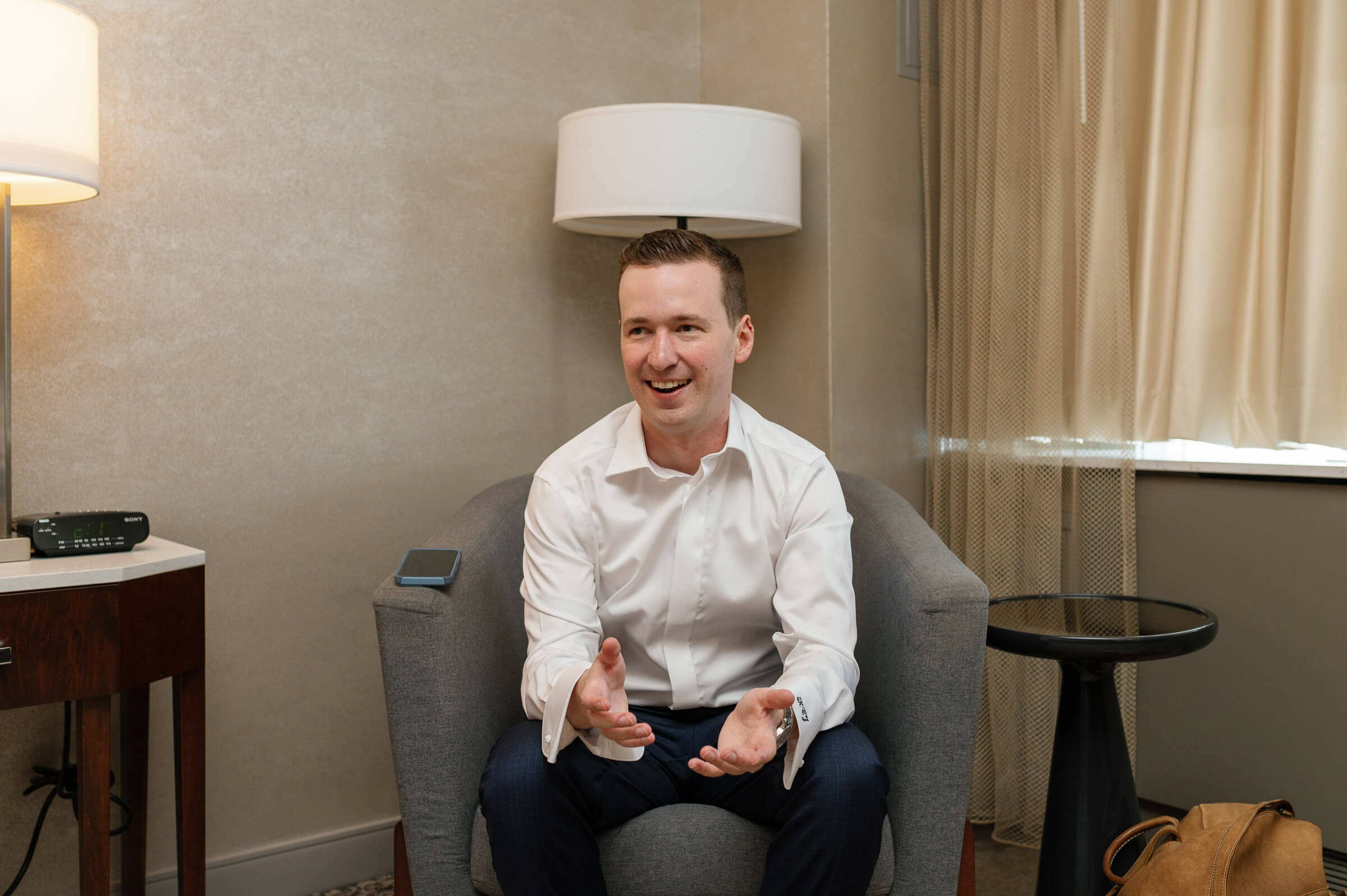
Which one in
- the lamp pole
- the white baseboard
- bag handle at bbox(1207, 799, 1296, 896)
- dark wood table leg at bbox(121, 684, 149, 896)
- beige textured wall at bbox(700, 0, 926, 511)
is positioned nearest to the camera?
bag handle at bbox(1207, 799, 1296, 896)

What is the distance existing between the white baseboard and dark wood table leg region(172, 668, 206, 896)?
376 mm

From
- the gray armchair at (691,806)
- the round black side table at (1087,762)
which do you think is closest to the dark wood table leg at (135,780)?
the gray armchair at (691,806)

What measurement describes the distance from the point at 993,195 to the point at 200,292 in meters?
1.72

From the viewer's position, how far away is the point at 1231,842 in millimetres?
1453

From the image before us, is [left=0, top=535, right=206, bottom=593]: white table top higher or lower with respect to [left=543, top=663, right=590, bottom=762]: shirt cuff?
higher

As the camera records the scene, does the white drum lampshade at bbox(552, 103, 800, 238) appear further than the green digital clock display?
Yes

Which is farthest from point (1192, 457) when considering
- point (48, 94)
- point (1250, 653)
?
point (48, 94)

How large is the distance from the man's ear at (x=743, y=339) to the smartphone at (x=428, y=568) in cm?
54

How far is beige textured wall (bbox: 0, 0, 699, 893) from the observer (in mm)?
2002

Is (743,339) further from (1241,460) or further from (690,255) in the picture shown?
(1241,460)

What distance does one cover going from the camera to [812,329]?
241cm

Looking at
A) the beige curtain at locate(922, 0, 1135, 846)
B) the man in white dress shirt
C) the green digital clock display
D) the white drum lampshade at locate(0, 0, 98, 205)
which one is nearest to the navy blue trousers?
the man in white dress shirt

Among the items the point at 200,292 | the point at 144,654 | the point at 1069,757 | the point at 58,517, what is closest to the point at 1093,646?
the point at 1069,757

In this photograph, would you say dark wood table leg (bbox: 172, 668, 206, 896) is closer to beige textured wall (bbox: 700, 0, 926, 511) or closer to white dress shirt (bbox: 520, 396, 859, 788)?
white dress shirt (bbox: 520, 396, 859, 788)
